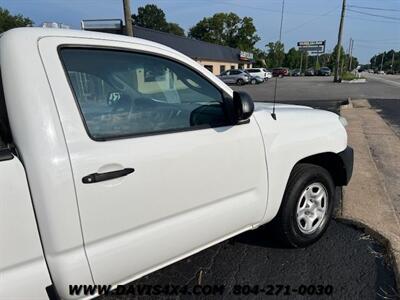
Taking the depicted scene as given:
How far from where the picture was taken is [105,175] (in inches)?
70.7

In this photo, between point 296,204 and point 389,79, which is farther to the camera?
point 389,79

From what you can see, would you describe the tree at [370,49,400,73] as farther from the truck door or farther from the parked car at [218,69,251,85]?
the truck door

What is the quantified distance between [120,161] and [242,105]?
909mm

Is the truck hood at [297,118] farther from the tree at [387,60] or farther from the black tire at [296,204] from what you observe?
the tree at [387,60]

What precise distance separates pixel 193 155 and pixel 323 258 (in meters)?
1.64

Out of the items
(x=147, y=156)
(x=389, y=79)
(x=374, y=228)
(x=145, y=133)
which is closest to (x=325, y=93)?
(x=374, y=228)

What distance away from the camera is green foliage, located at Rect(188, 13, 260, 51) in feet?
274

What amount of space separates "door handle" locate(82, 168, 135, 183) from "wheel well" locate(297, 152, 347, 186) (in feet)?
5.98

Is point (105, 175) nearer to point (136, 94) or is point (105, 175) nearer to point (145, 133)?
point (145, 133)

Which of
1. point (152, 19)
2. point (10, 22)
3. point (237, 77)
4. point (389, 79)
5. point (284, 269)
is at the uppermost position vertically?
point (152, 19)

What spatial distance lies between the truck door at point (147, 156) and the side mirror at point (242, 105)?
112 millimetres

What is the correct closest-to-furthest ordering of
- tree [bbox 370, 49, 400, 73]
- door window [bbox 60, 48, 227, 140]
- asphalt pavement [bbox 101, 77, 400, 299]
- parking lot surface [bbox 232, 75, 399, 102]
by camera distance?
door window [bbox 60, 48, 227, 140], asphalt pavement [bbox 101, 77, 400, 299], parking lot surface [bbox 232, 75, 399, 102], tree [bbox 370, 49, 400, 73]

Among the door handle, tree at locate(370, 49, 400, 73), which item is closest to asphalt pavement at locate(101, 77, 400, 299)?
the door handle

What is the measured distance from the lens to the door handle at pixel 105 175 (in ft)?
5.71
